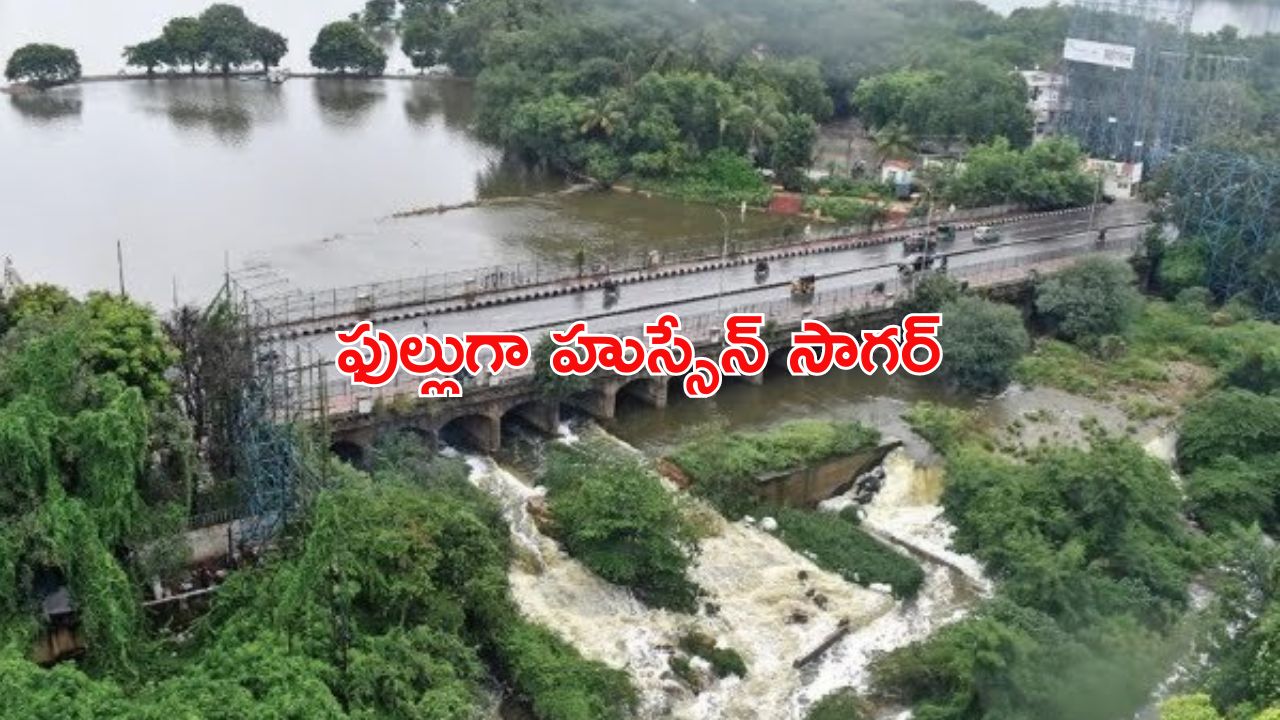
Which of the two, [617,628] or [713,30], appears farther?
[713,30]

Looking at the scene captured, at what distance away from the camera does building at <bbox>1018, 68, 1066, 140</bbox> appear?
93.3 m

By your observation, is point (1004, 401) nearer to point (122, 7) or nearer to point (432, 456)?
point (432, 456)

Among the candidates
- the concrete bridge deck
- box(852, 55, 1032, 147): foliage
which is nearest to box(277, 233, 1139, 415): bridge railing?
the concrete bridge deck

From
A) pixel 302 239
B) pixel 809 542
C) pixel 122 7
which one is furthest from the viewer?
pixel 122 7

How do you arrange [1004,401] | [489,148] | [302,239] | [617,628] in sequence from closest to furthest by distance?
1. [617,628]
2. [1004,401]
3. [302,239]
4. [489,148]

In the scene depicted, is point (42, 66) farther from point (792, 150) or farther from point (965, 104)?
point (965, 104)

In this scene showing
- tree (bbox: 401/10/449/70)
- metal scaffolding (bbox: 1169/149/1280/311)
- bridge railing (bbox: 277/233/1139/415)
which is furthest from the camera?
tree (bbox: 401/10/449/70)

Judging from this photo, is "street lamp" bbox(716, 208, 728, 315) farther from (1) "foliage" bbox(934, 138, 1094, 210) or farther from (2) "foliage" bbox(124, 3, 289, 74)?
(2) "foliage" bbox(124, 3, 289, 74)

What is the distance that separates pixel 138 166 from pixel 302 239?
A: 61.6ft

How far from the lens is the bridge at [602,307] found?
42938 mm

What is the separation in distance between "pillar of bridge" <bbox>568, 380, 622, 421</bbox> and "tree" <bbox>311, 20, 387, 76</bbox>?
73985 millimetres

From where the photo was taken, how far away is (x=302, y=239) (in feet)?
226

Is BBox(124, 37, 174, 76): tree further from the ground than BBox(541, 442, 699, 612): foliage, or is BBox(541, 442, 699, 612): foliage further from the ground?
BBox(124, 37, 174, 76): tree

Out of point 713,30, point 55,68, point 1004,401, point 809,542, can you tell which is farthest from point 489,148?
point 809,542
